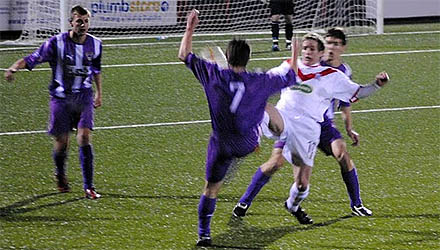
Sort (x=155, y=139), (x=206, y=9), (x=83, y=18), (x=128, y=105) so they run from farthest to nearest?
(x=206, y=9) → (x=128, y=105) → (x=155, y=139) → (x=83, y=18)

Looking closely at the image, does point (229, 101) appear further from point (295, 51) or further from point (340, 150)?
point (340, 150)

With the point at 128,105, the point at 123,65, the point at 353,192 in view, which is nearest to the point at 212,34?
the point at 123,65

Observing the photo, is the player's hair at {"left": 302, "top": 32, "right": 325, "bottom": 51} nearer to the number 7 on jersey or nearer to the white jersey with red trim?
the white jersey with red trim

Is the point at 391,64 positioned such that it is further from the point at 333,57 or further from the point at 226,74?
the point at 226,74

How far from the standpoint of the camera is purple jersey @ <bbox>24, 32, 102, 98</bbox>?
24.7 feet

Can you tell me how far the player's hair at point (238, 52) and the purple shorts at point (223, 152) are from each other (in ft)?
1.74

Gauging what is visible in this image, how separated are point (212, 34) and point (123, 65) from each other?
3.50 metres

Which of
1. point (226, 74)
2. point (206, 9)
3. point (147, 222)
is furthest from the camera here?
point (206, 9)

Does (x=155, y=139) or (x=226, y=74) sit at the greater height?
(x=226, y=74)

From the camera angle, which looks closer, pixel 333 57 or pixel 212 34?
pixel 333 57

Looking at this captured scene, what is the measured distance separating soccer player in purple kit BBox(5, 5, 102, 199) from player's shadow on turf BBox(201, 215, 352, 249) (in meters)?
1.51

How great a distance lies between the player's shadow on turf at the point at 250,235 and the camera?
623 cm

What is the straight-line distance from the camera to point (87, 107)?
7629 mm

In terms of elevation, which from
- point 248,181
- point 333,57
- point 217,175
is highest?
point 333,57
